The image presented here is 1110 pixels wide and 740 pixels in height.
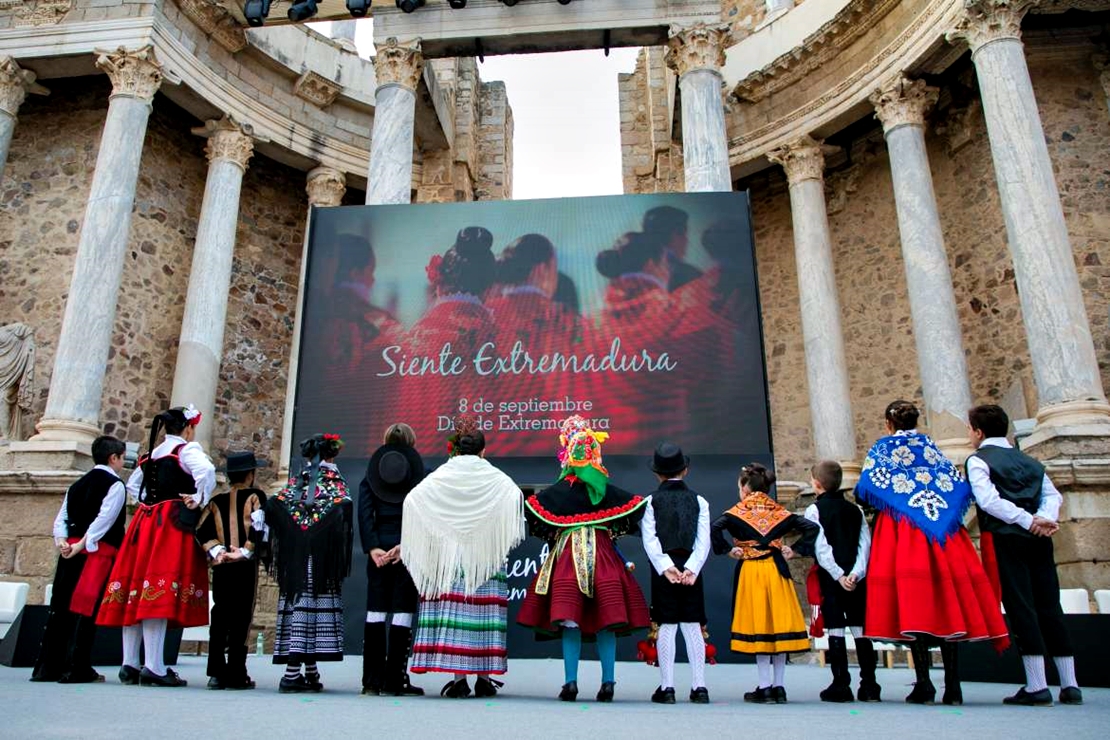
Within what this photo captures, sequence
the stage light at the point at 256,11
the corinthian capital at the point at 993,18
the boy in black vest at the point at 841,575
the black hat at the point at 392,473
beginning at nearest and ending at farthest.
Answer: the boy in black vest at the point at 841,575
the black hat at the point at 392,473
the corinthian capital at the point at 993,18
the stage light at the point at 256,11

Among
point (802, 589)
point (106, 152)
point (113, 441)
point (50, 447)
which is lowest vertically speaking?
point (802, 589)

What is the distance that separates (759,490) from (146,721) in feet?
11.5

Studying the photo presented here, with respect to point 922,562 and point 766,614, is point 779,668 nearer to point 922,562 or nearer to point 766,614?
point 766,614

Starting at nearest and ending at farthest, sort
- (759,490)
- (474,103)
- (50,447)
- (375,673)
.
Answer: (375,673) → (759,490) → (50,447) → (474,103)

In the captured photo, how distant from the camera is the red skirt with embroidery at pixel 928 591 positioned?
4402 millimetres

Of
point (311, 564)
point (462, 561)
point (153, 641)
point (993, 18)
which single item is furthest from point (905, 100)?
point (153, 641)

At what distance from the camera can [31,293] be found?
12156 mm

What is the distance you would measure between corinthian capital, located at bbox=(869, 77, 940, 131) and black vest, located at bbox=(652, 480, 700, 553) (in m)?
9.59

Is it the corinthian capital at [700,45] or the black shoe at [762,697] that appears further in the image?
the corinthian capital at [700,45]

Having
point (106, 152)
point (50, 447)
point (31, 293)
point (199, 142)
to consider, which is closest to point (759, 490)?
point (50, 447)

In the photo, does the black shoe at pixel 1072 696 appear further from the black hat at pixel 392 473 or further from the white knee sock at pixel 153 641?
the white knee sock at pixel 153 641

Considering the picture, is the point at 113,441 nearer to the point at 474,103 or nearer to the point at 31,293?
the point at 31,293

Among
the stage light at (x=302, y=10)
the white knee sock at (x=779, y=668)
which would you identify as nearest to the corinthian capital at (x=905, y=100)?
the stage light at (x=302, y=10)

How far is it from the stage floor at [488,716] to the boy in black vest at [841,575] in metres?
0.27
